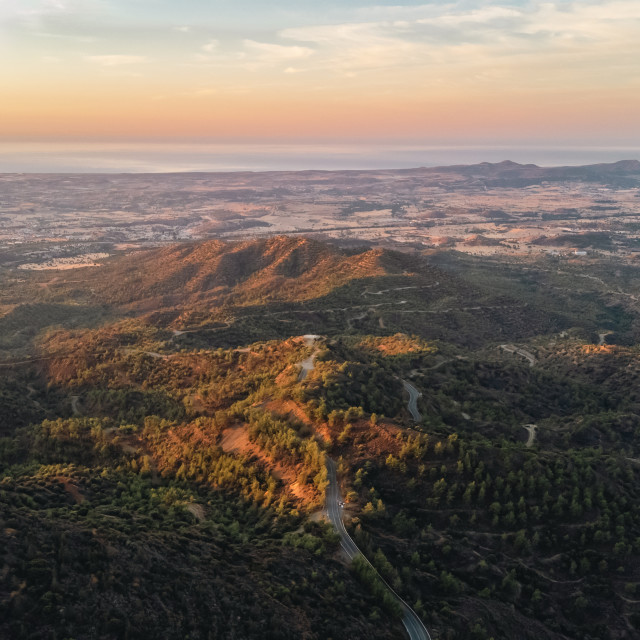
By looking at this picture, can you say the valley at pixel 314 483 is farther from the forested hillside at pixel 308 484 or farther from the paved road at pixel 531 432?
the paved road at pixel 531 432

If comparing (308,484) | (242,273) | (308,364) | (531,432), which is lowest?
(531,432)

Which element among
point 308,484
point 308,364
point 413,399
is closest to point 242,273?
point 308,364

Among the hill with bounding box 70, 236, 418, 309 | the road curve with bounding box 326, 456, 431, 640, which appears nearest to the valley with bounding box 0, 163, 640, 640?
the road curve with bounding box 326, 456, 431, 640

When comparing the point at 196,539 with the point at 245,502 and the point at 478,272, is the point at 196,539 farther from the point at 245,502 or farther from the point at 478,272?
the point at 478,272

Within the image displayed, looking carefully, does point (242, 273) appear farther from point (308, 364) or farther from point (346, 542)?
point (346, 542)

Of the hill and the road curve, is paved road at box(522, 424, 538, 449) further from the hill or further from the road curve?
the hill

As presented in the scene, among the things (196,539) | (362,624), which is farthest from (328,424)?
(362,624)

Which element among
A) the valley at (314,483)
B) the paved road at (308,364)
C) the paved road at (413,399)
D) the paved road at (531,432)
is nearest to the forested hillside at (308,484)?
the valley at (314,483)
